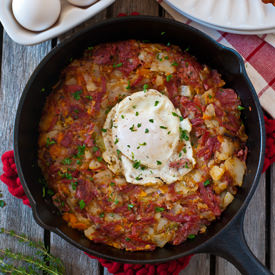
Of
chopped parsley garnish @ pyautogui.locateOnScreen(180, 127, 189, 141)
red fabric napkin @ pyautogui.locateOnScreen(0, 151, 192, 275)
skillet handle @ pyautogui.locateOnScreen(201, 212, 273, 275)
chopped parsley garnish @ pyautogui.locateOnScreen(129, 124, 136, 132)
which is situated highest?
chopped parsley garnish @ pyautogui.locateOnScreen(180, 127, 189, 141)

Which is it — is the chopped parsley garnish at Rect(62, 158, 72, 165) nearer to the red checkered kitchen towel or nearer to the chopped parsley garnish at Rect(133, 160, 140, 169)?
the chopped parsley garnish at Rect(133, 160, 140, 169)

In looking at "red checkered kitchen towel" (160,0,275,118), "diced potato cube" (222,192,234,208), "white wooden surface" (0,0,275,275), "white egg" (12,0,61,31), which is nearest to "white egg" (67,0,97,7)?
"white egg" (12,0,61,31)

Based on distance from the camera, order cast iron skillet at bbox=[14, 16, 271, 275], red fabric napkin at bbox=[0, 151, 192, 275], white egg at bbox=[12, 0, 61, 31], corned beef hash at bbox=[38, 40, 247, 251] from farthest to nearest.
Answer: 1. red fabric napkin at bbox=[0, 151, 192, 275]
2. corned beef hash at bbox=[38, 40, 247, 251]
3. white egg at bbox=[12, 0, 61, 31]
4. cast iron skillet at bbox=[14, 16, 271, 275]

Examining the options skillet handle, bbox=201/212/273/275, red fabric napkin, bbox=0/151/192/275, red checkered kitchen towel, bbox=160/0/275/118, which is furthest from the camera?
red checkered kitchen towel, bbox=160/0/275/118

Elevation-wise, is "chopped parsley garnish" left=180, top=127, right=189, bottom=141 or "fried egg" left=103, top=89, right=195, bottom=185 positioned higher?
"chopped parsley garnish" left=180, top=127, right=189, bottom=141

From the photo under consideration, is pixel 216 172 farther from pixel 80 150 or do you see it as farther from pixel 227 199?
pixel 80 150

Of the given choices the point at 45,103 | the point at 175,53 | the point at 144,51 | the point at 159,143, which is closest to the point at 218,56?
the point at 175,53

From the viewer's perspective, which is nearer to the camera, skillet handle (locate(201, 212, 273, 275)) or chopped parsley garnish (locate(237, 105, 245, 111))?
skillet handle (locate(201, 212, 273, 275))

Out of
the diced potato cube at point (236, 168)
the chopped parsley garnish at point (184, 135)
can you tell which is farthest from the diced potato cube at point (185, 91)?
the diced potato cube at point (236, 168)
